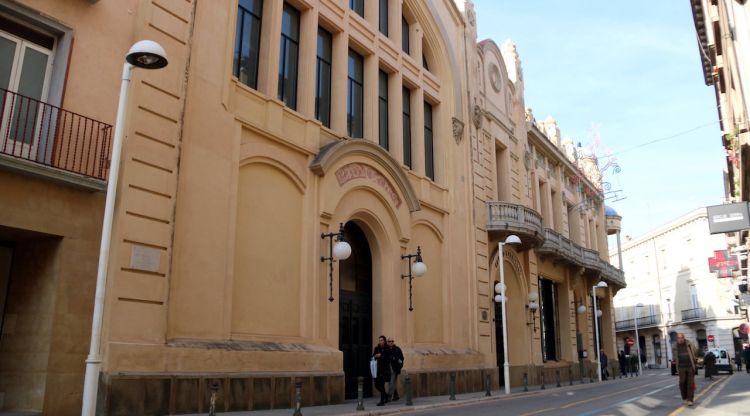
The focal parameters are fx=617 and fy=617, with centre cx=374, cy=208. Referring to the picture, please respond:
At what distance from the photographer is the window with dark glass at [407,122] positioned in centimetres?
2373

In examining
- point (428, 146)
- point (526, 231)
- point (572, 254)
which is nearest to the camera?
point (428, 146)

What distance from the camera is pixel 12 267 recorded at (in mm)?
11836

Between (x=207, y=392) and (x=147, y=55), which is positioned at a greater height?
(x=147, y=55)

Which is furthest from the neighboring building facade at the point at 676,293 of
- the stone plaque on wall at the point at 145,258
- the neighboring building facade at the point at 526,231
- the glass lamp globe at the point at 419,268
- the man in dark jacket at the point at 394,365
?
the stone plaque on wall at the point at 145,258

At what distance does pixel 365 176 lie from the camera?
65.2 feet

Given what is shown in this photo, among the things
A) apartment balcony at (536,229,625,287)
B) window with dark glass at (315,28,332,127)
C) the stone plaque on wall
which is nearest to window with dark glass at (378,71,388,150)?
window with dark glass at (315,28,332,127)

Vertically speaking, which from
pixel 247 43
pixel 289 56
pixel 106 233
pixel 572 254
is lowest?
pixel 106 233

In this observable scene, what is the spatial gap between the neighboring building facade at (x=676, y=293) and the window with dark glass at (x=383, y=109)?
146 feet

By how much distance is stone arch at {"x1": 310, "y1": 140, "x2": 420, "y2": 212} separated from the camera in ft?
57.6

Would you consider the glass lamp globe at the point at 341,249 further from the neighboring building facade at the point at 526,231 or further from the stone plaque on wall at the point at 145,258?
the neighboring building facade at the point at 526,231

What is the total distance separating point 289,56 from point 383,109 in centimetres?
537

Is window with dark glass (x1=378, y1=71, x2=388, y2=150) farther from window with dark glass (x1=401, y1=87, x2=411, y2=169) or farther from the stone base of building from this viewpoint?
the stone base of building

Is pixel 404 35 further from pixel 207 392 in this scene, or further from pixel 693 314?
pixel 693 314

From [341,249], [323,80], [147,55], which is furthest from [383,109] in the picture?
[147,55]
